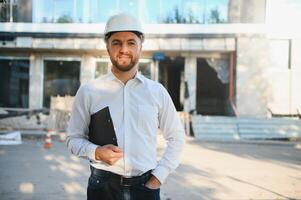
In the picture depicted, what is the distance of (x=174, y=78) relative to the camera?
24250 millimetres

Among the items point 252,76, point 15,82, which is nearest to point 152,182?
point 252,76

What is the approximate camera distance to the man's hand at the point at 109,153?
2.17 meters

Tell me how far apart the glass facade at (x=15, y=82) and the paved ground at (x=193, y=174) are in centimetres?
894

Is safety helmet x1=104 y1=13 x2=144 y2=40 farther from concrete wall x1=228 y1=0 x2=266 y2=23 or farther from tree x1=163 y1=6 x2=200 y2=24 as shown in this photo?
concrete wall x1=228 y1=0 x2=266 y2=23

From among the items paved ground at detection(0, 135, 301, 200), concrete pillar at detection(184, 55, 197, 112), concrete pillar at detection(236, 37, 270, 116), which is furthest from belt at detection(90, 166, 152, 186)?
concrete pillar at detection(184, 55, 197, 112)

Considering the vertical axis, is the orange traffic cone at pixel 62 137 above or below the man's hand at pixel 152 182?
below

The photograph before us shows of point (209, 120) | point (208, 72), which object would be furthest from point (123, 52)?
point (208, 72)

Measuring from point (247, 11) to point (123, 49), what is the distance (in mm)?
18107

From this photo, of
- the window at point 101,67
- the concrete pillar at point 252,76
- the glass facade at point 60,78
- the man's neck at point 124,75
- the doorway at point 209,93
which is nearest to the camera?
the man's neck at point 124,75

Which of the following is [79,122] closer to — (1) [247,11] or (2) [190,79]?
(2) [190,79]

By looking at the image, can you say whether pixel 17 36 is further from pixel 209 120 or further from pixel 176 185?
pixel 176 185

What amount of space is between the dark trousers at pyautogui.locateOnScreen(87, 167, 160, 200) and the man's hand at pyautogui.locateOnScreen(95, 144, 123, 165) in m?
0.19

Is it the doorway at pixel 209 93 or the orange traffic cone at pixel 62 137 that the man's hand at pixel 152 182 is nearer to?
the orange traffic cone at pixel 62 137

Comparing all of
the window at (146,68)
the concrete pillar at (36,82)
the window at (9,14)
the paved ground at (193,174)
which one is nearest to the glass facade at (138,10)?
the window at (9,14)
